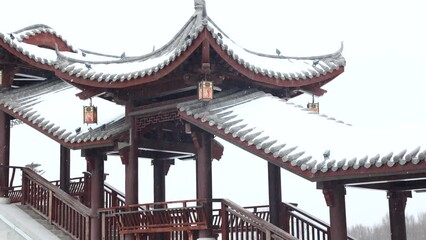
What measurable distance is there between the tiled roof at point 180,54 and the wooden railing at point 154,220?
7.12 feet

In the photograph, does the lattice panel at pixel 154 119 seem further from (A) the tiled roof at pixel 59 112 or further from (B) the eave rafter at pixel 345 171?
(B) the eave rafter at pixel 345 171

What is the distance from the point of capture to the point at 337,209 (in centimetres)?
930

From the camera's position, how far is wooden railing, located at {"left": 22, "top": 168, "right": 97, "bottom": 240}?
40.5 feet

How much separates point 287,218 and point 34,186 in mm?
5013

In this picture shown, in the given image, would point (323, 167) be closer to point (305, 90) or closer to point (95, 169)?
point (305, 90)

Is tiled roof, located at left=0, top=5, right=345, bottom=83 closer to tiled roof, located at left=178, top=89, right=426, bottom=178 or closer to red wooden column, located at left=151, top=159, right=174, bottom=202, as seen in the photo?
tiled roof, located at left=178, top=89, right=426, bottom=178

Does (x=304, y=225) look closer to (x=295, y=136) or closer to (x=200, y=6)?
(x=295, y=136)

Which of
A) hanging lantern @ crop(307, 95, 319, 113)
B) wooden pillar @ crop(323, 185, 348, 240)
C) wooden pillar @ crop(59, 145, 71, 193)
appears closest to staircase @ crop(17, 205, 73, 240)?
wooden pillar @ crop(59, 145, 71, 193)

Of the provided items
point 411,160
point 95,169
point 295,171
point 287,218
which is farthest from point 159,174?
point 411,160

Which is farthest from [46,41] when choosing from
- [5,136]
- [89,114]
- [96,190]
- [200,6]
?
[200,6]

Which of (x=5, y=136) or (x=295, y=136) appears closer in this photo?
(x=295, y=136)

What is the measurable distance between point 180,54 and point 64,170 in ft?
19.7

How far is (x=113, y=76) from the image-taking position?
11.4m

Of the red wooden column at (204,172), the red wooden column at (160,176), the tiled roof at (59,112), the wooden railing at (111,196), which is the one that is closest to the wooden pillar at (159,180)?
the red wooden column at (160,176)
